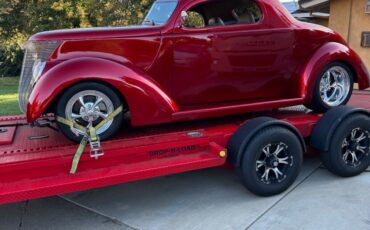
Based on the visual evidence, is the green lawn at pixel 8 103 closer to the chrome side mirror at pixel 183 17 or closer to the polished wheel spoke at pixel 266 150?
the chrome side mirror at pixel 183 17

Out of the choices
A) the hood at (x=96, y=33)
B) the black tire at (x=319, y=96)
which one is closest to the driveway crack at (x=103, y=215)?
the hood at (x=96, y=33)

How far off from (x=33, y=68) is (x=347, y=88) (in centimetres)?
366

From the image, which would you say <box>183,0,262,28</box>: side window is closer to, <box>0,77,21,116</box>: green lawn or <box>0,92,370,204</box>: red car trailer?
<box>0,92,370,204</box>: red car trailer

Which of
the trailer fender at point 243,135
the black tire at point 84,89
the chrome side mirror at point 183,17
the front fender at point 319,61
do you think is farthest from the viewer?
the front fender at point 319,61

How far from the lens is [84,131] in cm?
384

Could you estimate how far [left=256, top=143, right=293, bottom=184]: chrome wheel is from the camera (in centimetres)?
433

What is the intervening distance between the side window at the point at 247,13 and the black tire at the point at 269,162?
4.14 ft

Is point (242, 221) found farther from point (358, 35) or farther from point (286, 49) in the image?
point (358, 35)

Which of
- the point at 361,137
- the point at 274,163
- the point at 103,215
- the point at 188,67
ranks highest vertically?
the point at 188,67

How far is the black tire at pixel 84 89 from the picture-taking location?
378 centimetres

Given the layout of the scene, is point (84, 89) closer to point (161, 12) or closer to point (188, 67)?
point (188, 67)

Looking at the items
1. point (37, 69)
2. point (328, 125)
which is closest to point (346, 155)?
point (328, 125)

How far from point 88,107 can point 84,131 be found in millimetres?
224

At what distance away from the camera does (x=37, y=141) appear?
405 centimetres
